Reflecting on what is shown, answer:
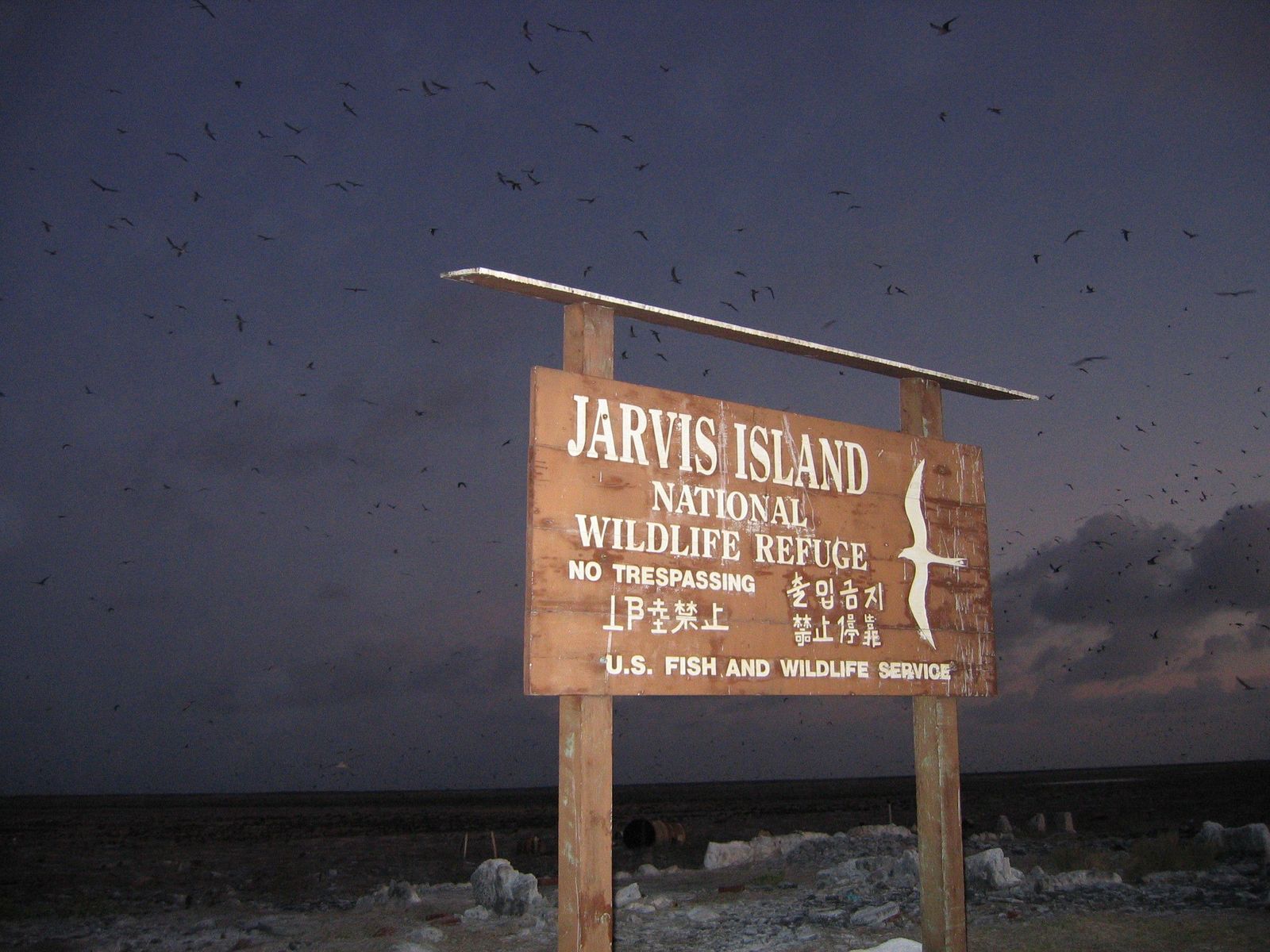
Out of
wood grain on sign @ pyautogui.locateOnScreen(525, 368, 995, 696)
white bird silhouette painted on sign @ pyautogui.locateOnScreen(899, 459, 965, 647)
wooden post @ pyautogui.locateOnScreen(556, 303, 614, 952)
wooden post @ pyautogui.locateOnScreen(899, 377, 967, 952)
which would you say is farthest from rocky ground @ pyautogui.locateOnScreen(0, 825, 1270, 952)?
wooden post @ pyautogui.locateOnScreen(556, 303, 614, 952)

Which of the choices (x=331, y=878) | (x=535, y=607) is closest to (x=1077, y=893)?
(x=535, y=607)

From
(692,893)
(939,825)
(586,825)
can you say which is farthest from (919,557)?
(692,893)

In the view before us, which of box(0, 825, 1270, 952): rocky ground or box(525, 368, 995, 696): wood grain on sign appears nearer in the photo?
box(525, 368, 995, 696): wood grain on sign

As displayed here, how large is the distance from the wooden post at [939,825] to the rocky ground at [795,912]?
106 centimetres

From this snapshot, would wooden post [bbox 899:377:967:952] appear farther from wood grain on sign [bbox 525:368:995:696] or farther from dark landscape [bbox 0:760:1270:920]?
dark landscape [bbox 0:760:1270:920]

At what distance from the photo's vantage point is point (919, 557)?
26.2 feet

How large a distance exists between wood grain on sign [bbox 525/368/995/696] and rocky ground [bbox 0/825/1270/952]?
10.2 ft

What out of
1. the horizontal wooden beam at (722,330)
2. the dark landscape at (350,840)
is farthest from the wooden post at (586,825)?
the dark landscape at (350,840)

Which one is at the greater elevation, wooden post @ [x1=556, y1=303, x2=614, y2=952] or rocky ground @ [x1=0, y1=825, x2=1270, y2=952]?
wooden post @ [x1=556, y1=303, x2=614, y2=952]

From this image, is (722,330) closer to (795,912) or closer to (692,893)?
(795,912)

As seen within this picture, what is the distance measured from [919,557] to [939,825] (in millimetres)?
2019

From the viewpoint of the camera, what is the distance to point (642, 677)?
19.9 ft

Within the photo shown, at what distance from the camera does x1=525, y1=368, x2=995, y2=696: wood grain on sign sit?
5914mm

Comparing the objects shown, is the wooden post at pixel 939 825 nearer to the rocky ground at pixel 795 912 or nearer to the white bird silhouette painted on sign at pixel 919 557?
A: the white bird silhouette painted on sign at pixel 919 557
